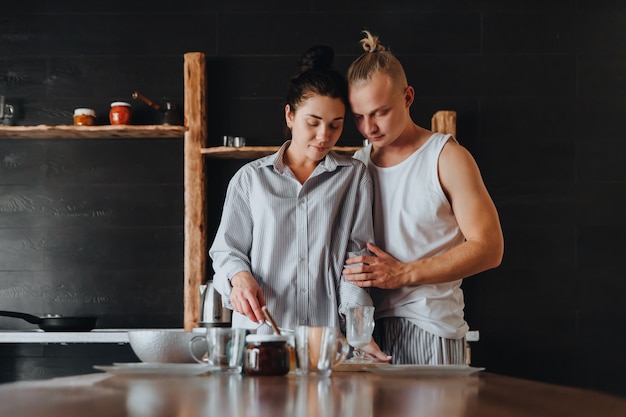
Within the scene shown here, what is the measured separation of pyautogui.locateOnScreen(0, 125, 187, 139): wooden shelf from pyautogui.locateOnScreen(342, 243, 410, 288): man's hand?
236 cm

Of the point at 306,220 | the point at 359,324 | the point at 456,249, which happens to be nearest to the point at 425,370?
the point at 359,324

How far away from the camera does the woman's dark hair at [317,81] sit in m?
2.18

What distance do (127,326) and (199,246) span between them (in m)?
0.57

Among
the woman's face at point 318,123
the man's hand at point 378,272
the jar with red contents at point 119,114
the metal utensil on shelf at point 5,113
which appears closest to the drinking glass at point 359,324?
the man's hand at point 378,272

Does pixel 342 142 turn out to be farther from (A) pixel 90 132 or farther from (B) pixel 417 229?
(B) pixel 417 229

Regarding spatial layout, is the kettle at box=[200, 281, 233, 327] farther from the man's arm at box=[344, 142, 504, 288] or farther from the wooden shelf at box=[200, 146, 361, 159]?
the man's arm at box=[344, 142, 504, 288]

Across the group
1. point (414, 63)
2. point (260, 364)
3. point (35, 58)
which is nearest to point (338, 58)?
point (414, 63)

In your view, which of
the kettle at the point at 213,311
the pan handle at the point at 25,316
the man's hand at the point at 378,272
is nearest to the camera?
the man's hand at the point at 378,272

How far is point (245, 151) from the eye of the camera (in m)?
A: 4.17

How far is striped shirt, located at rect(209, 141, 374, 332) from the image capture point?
214 centimetres

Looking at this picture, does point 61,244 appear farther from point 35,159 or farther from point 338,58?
point 338,58

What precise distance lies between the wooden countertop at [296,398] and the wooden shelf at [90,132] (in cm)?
292

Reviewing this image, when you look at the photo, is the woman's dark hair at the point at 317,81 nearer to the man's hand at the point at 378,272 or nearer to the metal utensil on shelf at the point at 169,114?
the man's hand at the point at 378,272

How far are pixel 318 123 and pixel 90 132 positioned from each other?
7.88ft
